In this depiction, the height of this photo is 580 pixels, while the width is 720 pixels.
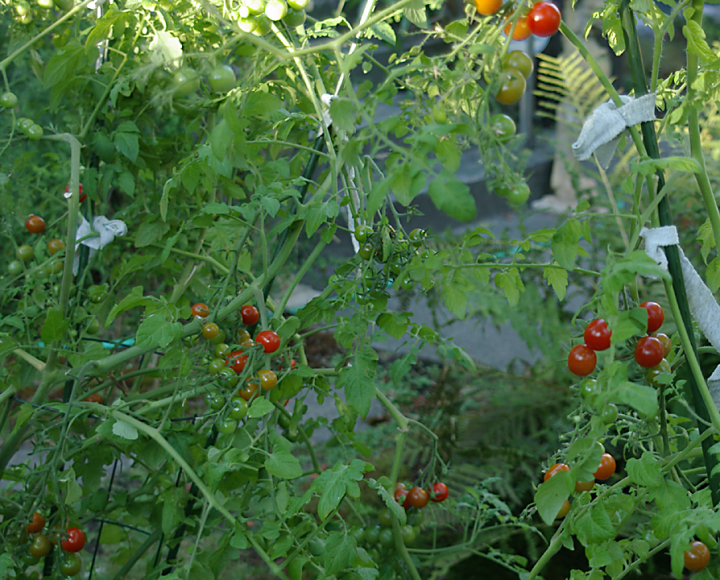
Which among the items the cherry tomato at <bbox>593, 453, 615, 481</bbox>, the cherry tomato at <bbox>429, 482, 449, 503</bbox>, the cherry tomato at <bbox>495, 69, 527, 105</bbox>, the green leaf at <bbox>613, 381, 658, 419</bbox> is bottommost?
the cherry tomato at <bbox>429, 482, 449, 503</bbox>

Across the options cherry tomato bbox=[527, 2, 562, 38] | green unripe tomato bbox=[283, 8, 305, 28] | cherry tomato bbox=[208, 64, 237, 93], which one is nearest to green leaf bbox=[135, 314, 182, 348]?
cherry tomato bbox=[208, 64, 237, 93]

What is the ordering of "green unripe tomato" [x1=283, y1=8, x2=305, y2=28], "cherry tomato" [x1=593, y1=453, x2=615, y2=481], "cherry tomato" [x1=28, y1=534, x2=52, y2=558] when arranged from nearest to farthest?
"cherry tomato" [x1=593, y1=453, x2=615, y2=481]
"green unripe tomato" [x1=283, y1=8, x2=305, y2=28]
"cherry tomato" [x1=28, y1=534, x2=52, y2=558]

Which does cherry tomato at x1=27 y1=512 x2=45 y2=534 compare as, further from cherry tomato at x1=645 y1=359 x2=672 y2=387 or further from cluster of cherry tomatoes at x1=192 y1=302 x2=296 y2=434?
cherry tomato at x1=645 y1=359 x2=672 y2=387

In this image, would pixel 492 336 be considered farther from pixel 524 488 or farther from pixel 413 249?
pixel 413 249

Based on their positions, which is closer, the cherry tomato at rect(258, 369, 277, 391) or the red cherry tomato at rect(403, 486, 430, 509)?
the cherry tomato at rect(258, 369, 277, 391)

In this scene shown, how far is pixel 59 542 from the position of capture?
90cm

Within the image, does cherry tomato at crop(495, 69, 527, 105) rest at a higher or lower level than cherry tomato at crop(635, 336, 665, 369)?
higher

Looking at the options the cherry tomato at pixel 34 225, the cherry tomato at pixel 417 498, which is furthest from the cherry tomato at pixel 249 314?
the cherry tomato at pixel 34 225

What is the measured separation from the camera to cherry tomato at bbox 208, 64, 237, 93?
0.82 meters

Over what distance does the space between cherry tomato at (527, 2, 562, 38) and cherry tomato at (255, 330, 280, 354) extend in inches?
17.8

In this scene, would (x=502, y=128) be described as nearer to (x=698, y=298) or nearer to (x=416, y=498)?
(x=698, y=298)

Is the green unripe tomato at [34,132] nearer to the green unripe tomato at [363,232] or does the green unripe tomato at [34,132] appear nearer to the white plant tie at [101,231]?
the white plant tie at [101,231]

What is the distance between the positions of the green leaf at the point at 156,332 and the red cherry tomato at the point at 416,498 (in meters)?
0.47

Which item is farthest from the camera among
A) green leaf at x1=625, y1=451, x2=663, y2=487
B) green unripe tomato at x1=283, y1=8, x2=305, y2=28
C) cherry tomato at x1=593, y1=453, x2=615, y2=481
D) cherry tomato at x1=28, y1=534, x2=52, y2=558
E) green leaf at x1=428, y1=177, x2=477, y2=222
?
cherry tomato at x1=28, y1=534, x2=52, y2=558
